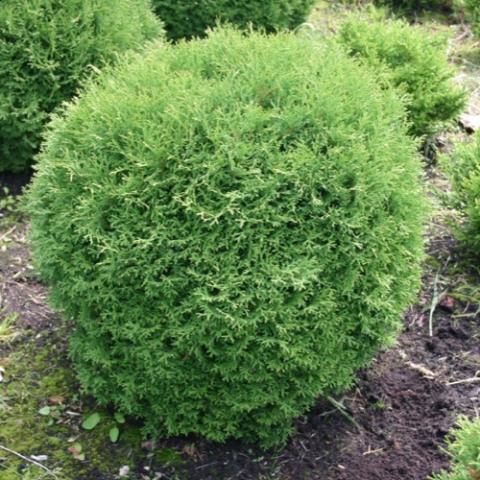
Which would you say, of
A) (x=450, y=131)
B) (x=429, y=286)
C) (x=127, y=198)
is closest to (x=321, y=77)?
(x=127, y=198)

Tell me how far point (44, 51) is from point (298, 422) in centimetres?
249

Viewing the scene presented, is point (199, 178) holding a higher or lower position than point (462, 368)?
higher

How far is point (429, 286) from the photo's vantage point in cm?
420

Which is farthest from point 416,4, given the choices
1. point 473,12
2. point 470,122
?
point 470,122

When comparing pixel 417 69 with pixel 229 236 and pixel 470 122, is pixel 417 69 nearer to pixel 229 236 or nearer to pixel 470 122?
pixel 470 122

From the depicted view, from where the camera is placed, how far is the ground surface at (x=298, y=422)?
321cm

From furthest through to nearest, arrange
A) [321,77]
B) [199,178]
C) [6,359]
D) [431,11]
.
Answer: [431,11] < [6,359] < [321,77] < [199,178]

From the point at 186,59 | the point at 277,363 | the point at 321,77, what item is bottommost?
the point at 277,363

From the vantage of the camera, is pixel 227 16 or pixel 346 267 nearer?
pixel 346 267

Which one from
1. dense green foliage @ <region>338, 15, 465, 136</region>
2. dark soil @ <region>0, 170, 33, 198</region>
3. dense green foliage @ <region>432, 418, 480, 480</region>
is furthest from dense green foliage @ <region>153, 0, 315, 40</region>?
A: dense green foliage @ <region>432, 418, 480, 480</region>

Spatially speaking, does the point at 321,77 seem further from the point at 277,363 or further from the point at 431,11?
the point at 431,11

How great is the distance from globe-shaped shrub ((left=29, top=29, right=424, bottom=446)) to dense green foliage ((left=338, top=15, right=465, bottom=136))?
1.83 meters

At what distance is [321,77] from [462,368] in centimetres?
156

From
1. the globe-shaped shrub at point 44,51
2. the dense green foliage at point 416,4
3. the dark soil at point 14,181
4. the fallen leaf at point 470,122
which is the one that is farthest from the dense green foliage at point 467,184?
the dense green foliage at point 416,4
